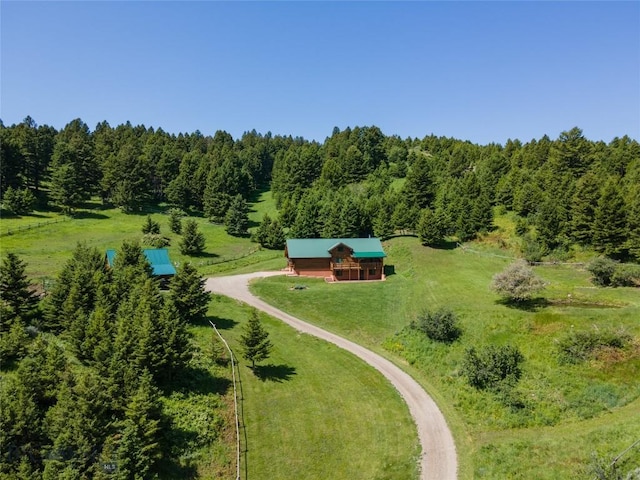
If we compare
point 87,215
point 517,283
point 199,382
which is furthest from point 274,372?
point 87,215

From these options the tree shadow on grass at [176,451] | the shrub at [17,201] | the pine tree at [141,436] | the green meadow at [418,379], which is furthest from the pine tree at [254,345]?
the shrub at [17,201]

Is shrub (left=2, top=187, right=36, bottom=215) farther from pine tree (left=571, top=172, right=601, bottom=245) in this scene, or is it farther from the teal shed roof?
pine tree (left=571, top=172, right=601, bottom=245)

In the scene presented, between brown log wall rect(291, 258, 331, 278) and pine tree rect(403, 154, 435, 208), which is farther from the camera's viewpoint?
pine tree rect(403, 154, 435, 208)

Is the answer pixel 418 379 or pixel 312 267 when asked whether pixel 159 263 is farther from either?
pixel 418 379

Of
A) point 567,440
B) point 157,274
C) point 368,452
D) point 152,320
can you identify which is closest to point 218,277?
point 157,274

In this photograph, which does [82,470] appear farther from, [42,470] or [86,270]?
[86,270]

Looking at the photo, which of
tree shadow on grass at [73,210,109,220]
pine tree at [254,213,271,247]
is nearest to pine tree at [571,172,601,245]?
pine tree at [254,213,271,247]
